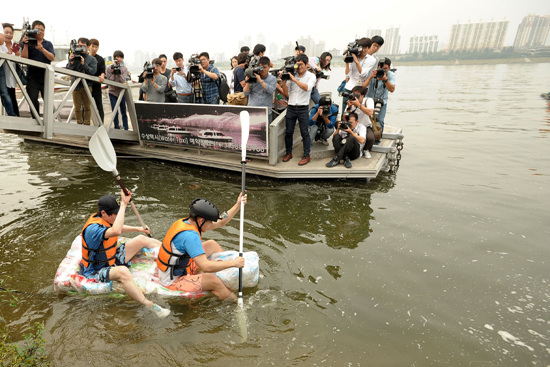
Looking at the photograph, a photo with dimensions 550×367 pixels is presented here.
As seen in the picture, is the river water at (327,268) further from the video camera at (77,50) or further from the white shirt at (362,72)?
the video camera at (77,50)

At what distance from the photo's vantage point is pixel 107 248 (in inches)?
164

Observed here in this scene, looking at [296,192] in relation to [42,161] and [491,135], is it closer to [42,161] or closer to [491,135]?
[42,161]

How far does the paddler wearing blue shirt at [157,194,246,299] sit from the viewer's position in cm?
384

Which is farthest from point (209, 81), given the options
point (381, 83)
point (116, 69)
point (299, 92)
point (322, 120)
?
point (381, 83)

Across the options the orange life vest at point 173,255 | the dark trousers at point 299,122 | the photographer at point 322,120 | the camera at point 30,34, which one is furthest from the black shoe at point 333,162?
the camera at point 30,34

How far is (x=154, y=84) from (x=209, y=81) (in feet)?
4.95

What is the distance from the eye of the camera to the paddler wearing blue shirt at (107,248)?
399cm

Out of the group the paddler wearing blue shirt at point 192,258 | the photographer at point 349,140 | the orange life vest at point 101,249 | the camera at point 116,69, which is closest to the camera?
the paddler wearing blue shirt at point 192,258

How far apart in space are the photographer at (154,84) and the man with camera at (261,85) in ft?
8.63

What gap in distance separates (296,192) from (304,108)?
190cm

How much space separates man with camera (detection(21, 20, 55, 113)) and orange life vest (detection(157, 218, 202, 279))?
5.87m

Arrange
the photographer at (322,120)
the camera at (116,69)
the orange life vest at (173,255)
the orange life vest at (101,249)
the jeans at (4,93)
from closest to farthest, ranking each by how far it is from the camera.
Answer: the orange life vest at (173,255) → the orange life vest at (101,249) → the jeans at (4,93) → the photographer at (322,120) → the camera at (116,69)

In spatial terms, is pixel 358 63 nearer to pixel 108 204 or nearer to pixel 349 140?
pixel 349 140

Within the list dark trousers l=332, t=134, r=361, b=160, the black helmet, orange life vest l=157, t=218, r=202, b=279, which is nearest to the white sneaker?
orange life vest l=157, t=218, r=202, b=279
